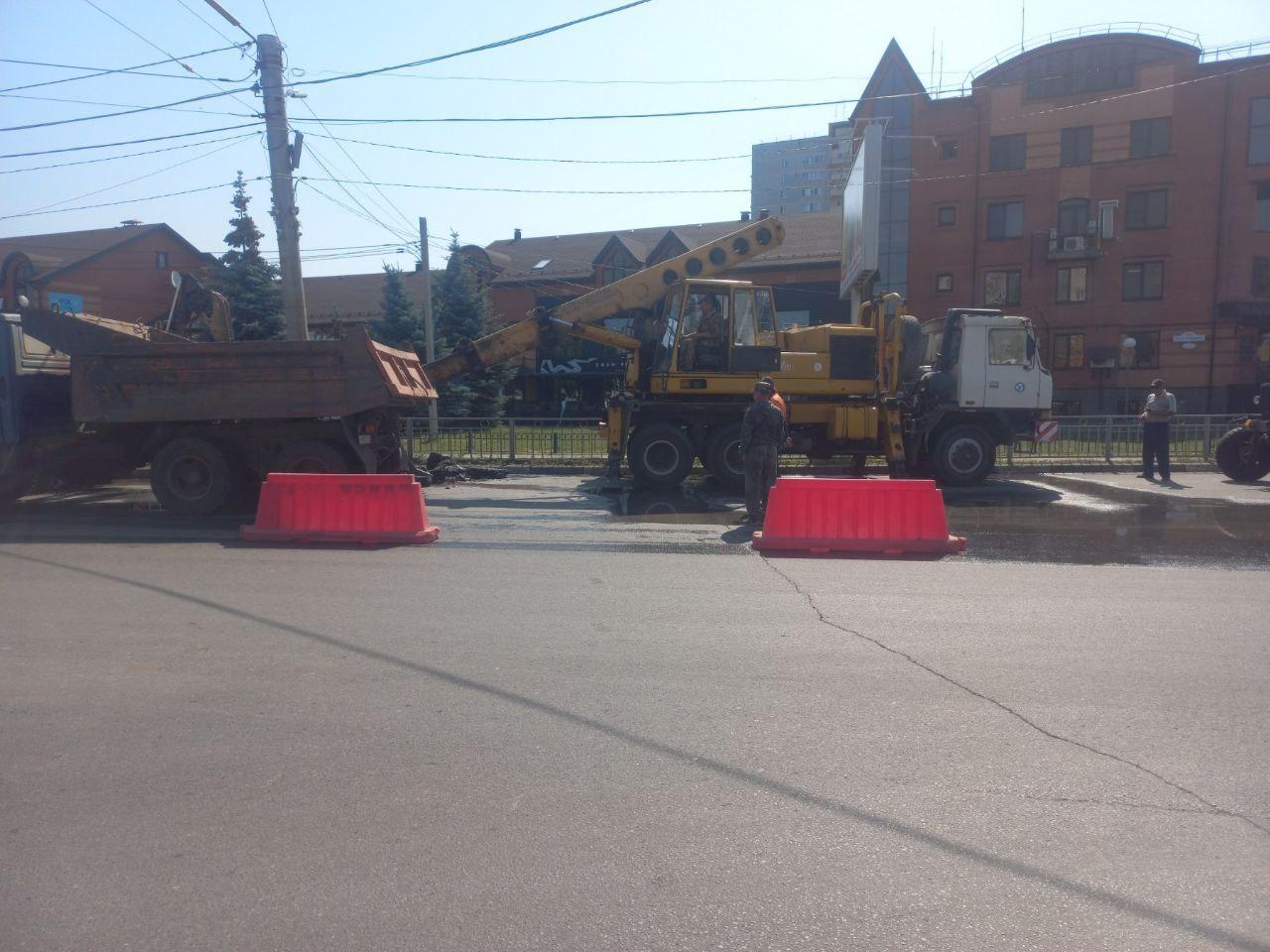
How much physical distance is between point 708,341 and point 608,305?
6.97 ft

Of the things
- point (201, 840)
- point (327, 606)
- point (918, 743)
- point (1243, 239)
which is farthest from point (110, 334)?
point (1243, 239)

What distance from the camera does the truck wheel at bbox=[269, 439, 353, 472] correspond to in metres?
12.9

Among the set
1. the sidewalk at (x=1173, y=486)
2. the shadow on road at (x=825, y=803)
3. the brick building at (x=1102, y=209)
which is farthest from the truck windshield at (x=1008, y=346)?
the brick building at (x=1102, y=209)

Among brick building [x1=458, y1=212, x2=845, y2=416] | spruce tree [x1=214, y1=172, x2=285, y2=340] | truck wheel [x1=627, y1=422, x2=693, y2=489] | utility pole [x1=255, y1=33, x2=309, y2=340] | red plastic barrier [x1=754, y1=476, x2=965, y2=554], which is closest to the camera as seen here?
red plastic barrier [x1=754, y1=476, x2=965, y2=554]

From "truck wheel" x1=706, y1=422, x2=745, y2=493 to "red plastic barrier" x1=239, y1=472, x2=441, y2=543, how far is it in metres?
6.26

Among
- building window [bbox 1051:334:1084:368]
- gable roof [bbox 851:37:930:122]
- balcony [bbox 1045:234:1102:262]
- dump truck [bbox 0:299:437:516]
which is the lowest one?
dump truck [bbox 0:299:437:516]

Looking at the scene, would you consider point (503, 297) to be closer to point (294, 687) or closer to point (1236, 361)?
point (1236, 361)

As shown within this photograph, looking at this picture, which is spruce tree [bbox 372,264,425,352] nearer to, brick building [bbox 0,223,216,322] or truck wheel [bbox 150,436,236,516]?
brick building [bbox 0,223,216,322]

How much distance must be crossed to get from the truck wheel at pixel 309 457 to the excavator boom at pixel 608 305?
12.8 ft

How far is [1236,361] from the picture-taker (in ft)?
121

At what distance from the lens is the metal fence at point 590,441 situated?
1952 centimetres

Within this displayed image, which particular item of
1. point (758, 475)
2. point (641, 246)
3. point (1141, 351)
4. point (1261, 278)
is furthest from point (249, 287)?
point (1261, 278)

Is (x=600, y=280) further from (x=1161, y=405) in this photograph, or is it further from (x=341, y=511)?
(x=341, y=511)

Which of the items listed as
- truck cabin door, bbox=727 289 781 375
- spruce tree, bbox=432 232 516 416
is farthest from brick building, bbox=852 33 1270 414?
truck cabin door, bbox=727 289 781 375
